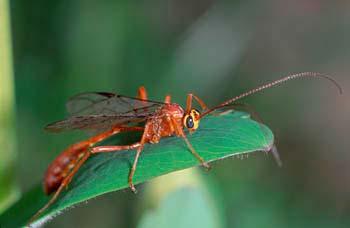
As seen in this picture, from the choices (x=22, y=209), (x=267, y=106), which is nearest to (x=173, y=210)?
(x=22, y=209)

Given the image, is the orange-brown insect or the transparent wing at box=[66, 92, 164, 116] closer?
the orange-brown insect

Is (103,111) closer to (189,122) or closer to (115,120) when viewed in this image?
(115,120)

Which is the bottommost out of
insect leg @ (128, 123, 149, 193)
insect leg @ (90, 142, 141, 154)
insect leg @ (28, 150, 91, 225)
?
insect leg @ (28, 150, 91, 225)

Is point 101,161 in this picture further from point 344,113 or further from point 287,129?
point 344,113

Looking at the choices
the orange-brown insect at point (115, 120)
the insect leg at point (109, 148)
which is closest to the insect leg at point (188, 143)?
the orange-brown insect at point (115, 120)

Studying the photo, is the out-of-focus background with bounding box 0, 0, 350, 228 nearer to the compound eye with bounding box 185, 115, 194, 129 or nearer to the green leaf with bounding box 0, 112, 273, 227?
the compound eye with bounding box 185, 115, 194, 129

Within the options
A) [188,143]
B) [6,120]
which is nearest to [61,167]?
[6,120]

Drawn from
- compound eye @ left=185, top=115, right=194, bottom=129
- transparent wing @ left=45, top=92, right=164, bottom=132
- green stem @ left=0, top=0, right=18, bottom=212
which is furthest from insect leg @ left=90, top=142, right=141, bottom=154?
green stem @ left=0, top=0, right=18, bottom=212

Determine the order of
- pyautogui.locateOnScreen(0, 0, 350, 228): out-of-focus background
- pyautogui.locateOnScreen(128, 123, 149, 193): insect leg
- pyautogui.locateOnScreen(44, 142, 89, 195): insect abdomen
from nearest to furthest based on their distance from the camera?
1. pyautogui.locateOnScreen(128, 123, 149, 193): insect leg
2. pyautogui.locateOnScreen(44, 142, 89, 195): insect abdomen
3. pyautogui.locateOnScreen(0, 0, 350, 228): out-of-focus background
